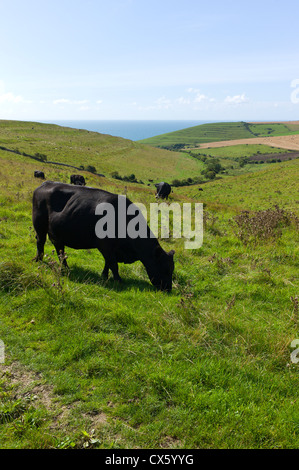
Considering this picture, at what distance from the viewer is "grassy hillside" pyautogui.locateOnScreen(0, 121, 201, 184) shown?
6862cm

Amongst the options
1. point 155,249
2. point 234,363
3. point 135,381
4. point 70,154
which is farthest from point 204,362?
point 70,154

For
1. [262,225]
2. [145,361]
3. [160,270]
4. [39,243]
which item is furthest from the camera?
[262,225]

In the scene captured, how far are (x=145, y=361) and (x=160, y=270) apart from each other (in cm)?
280

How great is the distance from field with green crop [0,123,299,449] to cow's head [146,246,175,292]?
0.81 feet

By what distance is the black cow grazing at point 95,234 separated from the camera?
675 centimetres

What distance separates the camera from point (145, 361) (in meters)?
4.20

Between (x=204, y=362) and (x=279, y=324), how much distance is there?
2.12 m

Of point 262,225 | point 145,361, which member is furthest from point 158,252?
point 262,225

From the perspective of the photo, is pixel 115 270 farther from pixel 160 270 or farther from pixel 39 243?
pixel 39 243

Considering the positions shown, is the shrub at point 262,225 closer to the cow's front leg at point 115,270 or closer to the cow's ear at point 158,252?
the cow's ear at point 158,252

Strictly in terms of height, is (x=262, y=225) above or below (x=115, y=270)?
above

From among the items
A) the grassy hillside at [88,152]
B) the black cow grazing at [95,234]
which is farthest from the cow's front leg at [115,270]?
the grassy hillside at [88,152]

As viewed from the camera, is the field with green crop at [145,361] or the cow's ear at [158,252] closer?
the field with green crop at [145,361]

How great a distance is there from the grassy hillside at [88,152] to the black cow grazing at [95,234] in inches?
1904
